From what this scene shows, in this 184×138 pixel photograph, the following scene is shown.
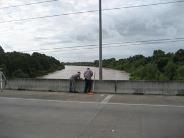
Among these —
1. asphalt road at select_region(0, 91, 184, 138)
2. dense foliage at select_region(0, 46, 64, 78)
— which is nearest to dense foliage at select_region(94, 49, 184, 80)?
dense foliage at select_region(0, 46, 64, 78)

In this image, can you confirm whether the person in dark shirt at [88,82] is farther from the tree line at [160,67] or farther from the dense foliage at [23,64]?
the tree line at [160,67]

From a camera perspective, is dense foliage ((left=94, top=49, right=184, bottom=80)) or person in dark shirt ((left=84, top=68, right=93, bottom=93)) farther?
dense foliage ((left=94, top=49, right=184, bottom=80))

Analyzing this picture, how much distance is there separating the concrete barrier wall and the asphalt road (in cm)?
361

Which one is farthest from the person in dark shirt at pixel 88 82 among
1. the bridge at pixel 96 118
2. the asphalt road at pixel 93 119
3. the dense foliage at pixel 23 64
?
the dense foliage at pixel 23 64

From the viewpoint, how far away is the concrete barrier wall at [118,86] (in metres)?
21.9

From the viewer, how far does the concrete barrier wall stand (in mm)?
21875

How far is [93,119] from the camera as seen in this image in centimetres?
1279

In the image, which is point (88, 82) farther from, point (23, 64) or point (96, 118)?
point (23, 64)

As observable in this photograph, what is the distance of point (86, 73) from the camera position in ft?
76.2

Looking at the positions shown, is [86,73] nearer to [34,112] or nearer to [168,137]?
[34,112]

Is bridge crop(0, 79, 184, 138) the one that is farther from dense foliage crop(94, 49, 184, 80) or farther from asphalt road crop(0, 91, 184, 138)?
dense foliage crop(94, 49, 184, 80)

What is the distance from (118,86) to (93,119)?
1017cm

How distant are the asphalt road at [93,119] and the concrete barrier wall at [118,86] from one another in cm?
361

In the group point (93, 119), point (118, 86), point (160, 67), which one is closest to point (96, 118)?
point (93, 119)
